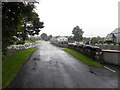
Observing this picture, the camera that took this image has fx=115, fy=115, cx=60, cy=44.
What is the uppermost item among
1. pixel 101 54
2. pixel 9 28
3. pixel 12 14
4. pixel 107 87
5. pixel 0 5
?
pixel 0 5

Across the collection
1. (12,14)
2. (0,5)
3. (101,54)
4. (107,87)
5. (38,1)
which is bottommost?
(107,87)

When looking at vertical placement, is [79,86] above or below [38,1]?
below

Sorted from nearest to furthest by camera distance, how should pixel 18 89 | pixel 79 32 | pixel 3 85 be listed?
pixel 18 89 < pixel 3 85 < pixel 79 32

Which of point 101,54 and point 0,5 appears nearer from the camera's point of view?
point 0,5

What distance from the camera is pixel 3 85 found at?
4.98 metres

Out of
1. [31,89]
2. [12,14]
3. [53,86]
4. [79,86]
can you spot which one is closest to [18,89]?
[31,89]

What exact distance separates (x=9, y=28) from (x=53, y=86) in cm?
524

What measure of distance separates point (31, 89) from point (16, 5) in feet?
19.5

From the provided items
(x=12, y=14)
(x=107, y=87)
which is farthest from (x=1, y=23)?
(x=107, y=87)

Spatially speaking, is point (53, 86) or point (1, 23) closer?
point (53, 86)

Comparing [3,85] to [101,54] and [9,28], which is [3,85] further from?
[101,54]

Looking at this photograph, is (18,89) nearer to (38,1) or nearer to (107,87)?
(107,87)

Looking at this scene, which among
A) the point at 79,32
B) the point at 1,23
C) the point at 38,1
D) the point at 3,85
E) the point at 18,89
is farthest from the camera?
the point at 79,32

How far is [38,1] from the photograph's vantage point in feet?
29.1
